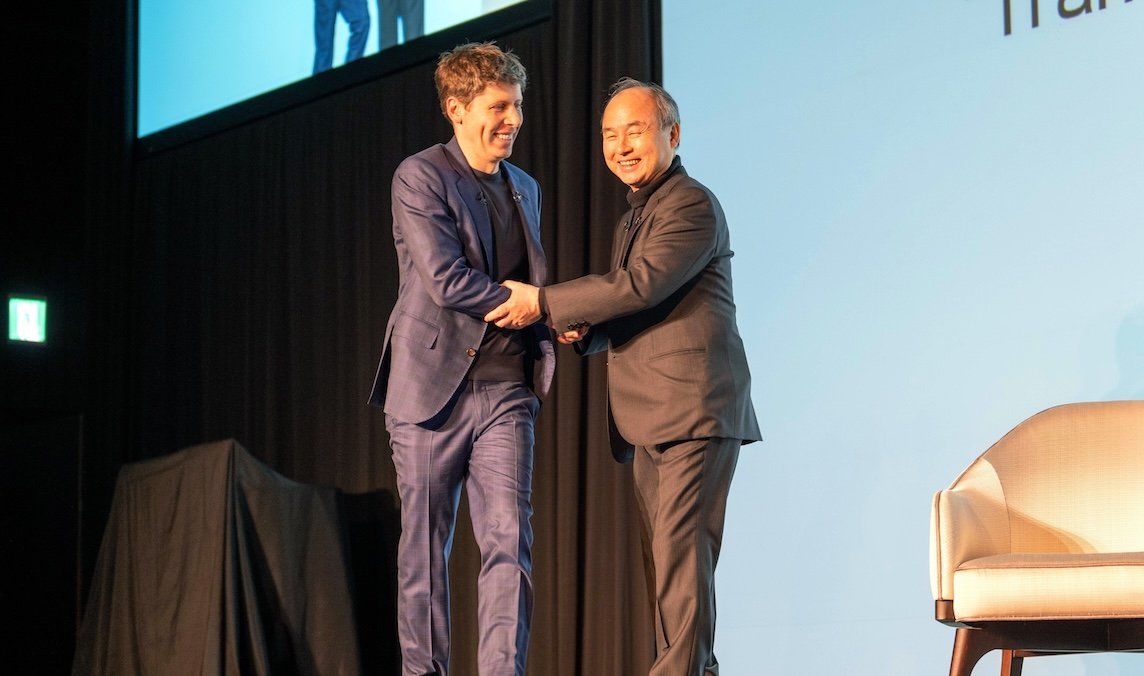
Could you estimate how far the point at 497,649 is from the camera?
104 inches

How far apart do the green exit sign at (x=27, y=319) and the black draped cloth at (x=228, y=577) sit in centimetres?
157

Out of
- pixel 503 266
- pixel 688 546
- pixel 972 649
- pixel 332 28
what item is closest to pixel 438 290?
pixel 503 266

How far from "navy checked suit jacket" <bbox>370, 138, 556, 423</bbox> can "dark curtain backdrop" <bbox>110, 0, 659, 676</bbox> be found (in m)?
1.09

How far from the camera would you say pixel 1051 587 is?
227 cm

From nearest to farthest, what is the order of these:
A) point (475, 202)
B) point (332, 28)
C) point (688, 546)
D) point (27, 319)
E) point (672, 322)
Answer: point (688, 546)
point (672, 322)
point (475, 202)
point (332, 28)
point (27, 319)

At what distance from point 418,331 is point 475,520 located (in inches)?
17.2

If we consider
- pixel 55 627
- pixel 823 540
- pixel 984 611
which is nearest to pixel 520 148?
pixel 823 540

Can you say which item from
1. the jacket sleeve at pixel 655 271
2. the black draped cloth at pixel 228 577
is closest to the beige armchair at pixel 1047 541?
the jacket sleeve at pixel 655 271

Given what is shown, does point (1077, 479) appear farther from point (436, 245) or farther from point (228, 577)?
point (228, 577)

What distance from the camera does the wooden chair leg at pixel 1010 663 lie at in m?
2.58

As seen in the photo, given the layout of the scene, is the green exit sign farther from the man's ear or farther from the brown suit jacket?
the brown suit jacket

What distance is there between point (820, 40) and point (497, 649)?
1928mm

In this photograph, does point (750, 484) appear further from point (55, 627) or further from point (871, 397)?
point (55, 627)

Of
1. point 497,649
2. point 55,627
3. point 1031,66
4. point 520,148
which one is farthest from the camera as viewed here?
point 55,627
